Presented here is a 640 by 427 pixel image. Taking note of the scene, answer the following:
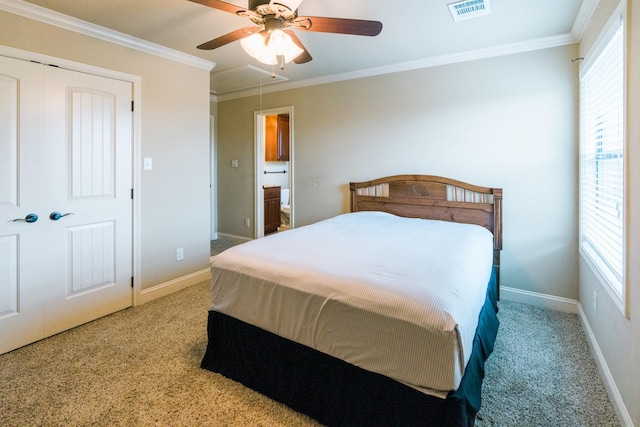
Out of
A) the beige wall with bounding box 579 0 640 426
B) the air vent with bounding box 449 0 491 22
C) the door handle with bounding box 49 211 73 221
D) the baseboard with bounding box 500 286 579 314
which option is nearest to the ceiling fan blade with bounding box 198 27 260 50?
the air vent with bounding box 449 0 491 22

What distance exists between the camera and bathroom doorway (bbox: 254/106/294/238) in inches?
199

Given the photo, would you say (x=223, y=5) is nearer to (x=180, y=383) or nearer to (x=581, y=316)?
(x=180, y=383)

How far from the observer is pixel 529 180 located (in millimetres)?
3094

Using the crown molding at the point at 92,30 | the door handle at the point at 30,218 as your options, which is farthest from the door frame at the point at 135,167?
the door handle at the point at 30,218

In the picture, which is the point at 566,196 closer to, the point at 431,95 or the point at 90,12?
the point at 431,95

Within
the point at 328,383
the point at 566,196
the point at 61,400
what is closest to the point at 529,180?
the point at 566,196

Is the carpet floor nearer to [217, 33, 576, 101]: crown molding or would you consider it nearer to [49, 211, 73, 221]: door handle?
[49, 211, 73, 221]: door handle

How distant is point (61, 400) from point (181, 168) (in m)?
2.22

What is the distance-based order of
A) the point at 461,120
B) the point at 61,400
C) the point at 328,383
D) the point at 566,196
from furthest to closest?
the point at 461,120
the point at 566,196
the point at 61,400
the point at 328,383

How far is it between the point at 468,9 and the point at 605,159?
140 centimetres

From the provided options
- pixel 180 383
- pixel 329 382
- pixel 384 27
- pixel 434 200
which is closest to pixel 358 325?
pixel 329 382

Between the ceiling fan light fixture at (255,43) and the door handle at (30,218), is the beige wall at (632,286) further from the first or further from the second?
the door handle at (30,218)

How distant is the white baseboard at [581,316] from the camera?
1.68 metres

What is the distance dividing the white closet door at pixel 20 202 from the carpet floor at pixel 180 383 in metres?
0.23
